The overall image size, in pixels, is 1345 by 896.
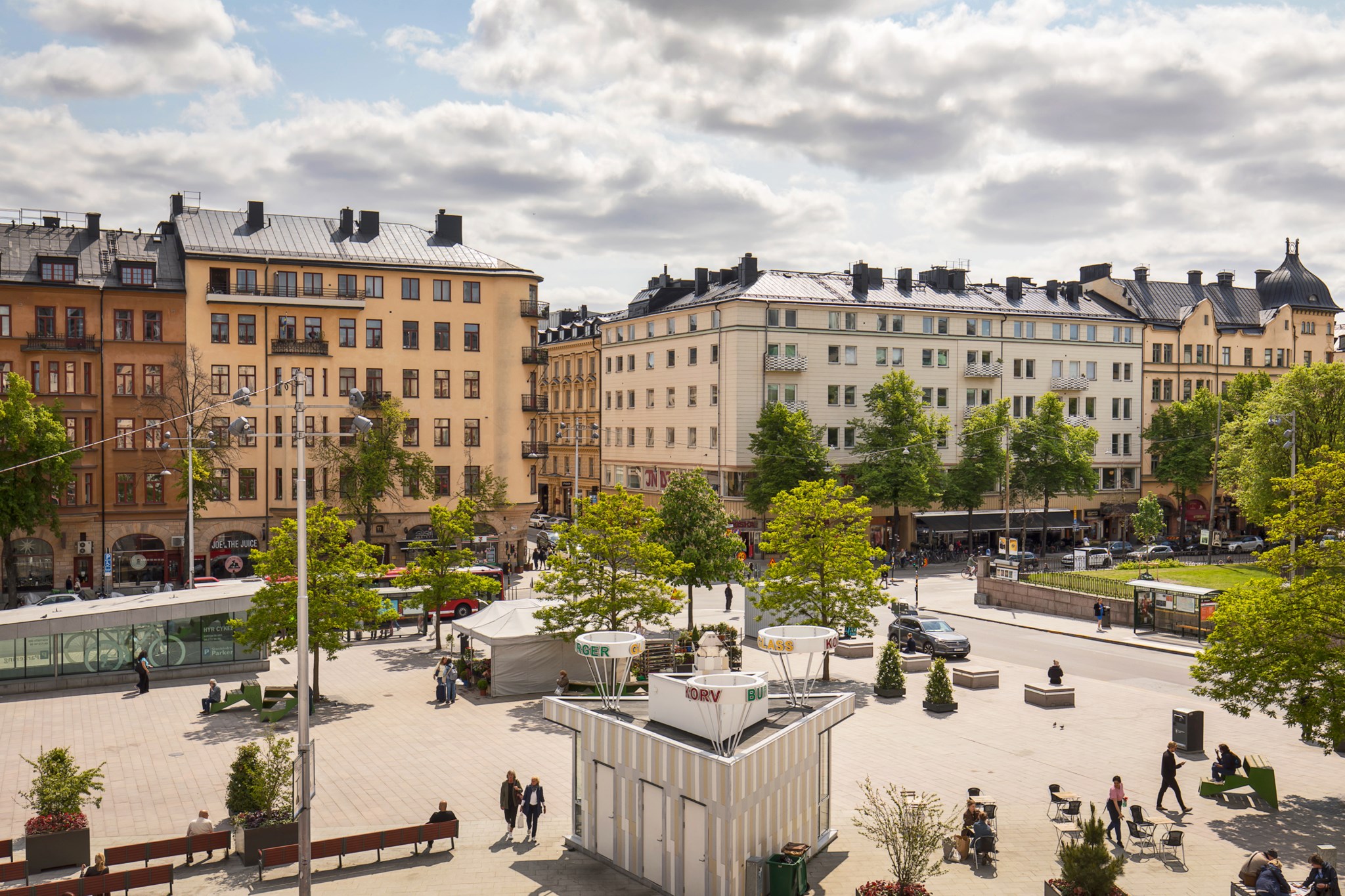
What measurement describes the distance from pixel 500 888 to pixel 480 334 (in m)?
50.5

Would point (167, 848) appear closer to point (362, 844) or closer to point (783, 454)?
point (362, 844)

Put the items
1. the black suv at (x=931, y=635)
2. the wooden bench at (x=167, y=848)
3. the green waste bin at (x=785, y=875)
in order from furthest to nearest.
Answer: the black suv at (x=931, y=635)
the wooden bench at (x=167, y=848)
the green waste bin at (x=785, y=875)

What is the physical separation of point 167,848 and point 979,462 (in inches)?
2595

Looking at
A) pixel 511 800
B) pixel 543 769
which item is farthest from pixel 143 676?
pixel 511 800

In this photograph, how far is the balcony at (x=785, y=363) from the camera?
2992 inches

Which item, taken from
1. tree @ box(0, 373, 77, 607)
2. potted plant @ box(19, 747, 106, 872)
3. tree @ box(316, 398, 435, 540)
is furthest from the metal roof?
potted plant @ box(19, 747, 106, 872)

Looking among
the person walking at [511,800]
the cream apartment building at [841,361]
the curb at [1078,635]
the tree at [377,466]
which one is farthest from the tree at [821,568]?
the cream apartment building at [841,361]

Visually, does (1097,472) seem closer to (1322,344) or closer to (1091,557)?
(1091,557)

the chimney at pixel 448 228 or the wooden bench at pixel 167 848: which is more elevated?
the chimney at pixel 448 228

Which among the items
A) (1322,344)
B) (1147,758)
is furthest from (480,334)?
(1322,344)

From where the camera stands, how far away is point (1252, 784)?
2492cm

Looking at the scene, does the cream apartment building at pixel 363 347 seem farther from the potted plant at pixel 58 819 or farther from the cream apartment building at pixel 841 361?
the potted plant at pixel 58 819

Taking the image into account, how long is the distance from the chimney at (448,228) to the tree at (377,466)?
12070 millimetres

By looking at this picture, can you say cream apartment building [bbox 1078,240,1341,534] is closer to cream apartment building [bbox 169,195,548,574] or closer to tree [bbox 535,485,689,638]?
cream apartment building [bbox 169,195,548,574]
